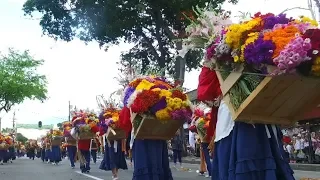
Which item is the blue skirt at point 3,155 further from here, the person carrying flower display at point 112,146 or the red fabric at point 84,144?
the person carrying flower display at point 112,146

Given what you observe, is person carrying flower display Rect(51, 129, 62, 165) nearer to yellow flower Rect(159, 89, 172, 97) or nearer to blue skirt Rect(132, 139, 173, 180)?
blue skirt Rect(132, 139, 173, 180)

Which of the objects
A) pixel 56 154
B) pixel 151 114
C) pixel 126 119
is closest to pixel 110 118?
pixel 126 119

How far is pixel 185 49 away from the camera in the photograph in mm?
6195

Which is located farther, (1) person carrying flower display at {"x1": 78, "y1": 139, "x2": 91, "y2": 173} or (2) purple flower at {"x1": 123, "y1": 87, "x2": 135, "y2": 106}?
(1) person carrying flower display at {"x1": 78, "y1": 139, "x2": 91, "y2": 173}

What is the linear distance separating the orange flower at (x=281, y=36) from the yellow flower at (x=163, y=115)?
3.83 m

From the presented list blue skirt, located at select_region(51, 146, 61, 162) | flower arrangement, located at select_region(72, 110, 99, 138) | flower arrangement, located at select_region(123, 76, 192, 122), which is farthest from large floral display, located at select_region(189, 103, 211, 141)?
blue skirt, located at select_region(51, 146, 61, 162)

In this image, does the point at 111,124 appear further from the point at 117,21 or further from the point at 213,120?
the point at 117,21

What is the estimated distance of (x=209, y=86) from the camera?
6074 mm

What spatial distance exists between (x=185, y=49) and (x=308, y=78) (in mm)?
1624

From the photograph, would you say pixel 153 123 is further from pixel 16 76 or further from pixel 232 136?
pixel 16 76

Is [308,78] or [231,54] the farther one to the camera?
[231,54]

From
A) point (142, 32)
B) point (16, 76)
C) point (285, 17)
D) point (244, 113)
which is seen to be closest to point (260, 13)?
point (285, 17)

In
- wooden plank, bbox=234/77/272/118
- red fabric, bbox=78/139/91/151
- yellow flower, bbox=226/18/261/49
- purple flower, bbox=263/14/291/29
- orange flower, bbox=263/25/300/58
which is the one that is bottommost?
wooden plank, bbox=234/77/272/118

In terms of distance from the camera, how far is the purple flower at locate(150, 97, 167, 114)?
Result: 29.3 ft
